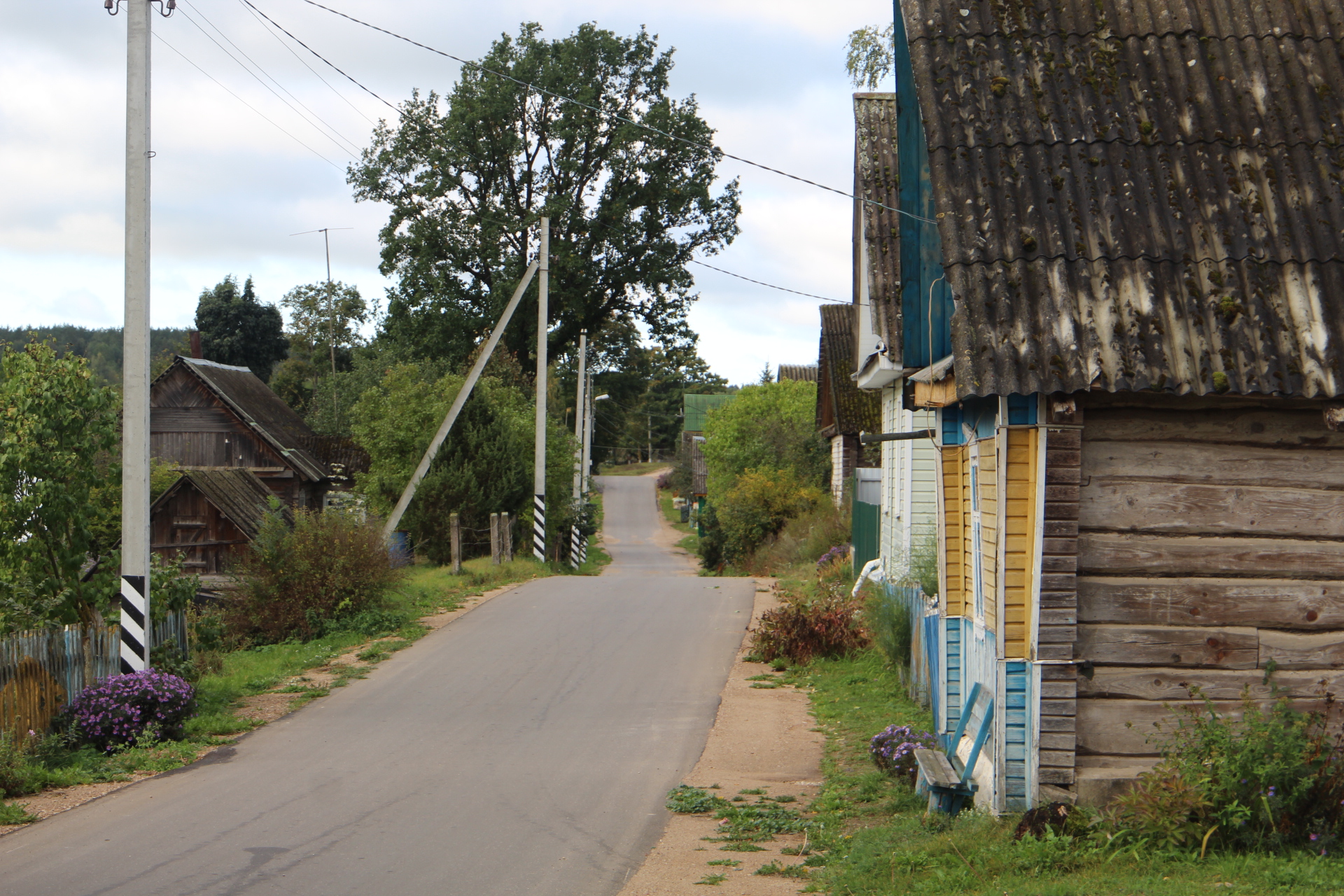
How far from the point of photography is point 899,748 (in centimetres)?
862

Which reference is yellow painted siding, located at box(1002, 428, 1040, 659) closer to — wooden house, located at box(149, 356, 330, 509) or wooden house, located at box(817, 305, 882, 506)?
wooden house, located at box(817, 305, 882, 506)

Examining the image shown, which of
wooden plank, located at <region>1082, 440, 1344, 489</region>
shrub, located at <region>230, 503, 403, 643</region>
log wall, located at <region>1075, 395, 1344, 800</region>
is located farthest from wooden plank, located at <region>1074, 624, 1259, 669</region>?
shrub, located at <region>230, 503, 403, 643</region>

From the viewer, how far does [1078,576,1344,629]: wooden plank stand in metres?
6.59

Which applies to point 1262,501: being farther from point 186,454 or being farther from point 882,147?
point 186,454

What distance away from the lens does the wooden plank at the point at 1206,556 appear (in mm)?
6582

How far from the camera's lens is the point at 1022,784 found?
21.8ft

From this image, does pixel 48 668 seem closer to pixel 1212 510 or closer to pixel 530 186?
pixel 1212 510

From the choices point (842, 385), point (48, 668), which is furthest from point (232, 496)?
point (48, 668)

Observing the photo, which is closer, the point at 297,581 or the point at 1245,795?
the point at 1245,795

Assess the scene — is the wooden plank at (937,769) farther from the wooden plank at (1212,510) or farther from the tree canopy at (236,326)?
the tree canopy at (236,326)

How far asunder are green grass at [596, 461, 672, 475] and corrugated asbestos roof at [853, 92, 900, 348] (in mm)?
75349

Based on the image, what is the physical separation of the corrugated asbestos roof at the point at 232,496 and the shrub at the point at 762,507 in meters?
13.4

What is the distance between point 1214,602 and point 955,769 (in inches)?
82.1

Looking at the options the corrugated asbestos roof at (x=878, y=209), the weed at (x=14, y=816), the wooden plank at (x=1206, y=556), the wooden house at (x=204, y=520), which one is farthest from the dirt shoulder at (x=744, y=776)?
the wooden house at (x=204, y=520)
